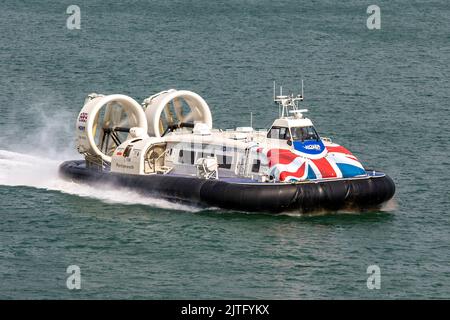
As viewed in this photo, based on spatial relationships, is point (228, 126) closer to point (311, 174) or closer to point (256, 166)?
point (256, 166)

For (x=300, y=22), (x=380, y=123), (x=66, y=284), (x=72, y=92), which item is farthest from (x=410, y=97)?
(x=66, y=284)

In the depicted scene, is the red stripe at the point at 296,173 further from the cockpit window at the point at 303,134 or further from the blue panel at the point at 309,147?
the cockpit window at the point at 303,134

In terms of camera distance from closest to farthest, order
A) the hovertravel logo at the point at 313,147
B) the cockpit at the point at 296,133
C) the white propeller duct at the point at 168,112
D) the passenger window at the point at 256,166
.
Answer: the passenger window at the point at 256,166 < the hovertravel logo at the point at 313,147 < the cockpit at the point at 296,133 < the white propeller duct at the point at 168,112

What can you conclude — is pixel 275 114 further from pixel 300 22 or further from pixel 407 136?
pixel 300 22

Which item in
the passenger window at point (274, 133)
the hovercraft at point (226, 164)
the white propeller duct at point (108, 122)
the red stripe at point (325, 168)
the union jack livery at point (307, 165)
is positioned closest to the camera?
the hovercraft at point (226, 164)

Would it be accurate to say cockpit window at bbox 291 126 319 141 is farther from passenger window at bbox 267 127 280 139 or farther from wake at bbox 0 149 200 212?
wake at bbox 0 149 200 212

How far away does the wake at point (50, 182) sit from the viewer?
1673 inches

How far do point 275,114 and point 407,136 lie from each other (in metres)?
7.16

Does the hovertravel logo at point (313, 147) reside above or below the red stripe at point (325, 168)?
above

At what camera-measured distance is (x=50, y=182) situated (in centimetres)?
4616

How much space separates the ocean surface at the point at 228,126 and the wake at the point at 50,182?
0.08 m

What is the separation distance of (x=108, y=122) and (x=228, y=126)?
10232 mm

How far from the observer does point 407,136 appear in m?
54.2

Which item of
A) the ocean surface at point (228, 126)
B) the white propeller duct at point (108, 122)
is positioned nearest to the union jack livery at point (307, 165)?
the ocean surface at point (228, 126)
